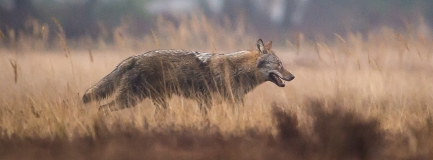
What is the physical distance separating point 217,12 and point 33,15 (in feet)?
6.24

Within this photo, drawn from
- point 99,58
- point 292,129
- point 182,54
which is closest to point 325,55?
point 182,54

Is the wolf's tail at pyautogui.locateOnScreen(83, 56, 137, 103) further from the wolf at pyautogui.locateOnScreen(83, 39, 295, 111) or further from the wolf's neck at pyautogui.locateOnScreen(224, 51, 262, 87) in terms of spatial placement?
the wolf's neck at pyautogui.locateOnScreen(224, 51, 262, 87)

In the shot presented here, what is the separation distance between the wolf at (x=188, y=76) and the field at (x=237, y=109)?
155mm

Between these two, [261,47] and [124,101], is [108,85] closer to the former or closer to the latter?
[124,101]

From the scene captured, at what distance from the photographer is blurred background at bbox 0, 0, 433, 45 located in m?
4.53

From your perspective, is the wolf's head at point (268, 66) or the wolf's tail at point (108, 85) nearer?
the wolf's tail at point (108, 85)

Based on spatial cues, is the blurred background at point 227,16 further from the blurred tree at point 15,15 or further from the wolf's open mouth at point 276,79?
the wolf's open mouth at point 276,79

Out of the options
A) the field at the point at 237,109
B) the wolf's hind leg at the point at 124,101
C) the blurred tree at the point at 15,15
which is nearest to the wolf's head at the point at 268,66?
the field at the point at 237,109

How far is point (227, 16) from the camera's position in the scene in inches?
187

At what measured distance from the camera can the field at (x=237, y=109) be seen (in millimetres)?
2730

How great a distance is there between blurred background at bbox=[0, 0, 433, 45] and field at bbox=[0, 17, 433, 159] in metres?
0.12

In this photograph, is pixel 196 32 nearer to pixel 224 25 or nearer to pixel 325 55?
pixel 224 25

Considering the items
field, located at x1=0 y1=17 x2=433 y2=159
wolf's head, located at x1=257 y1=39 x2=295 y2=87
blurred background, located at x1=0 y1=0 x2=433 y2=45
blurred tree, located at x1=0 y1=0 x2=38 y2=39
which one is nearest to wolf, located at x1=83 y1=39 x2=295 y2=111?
wolf's head, located at x1=257 y1=39 x2=295 y2=87

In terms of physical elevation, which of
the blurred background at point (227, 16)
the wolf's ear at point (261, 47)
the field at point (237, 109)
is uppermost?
the blurred background at point (227, 16)
